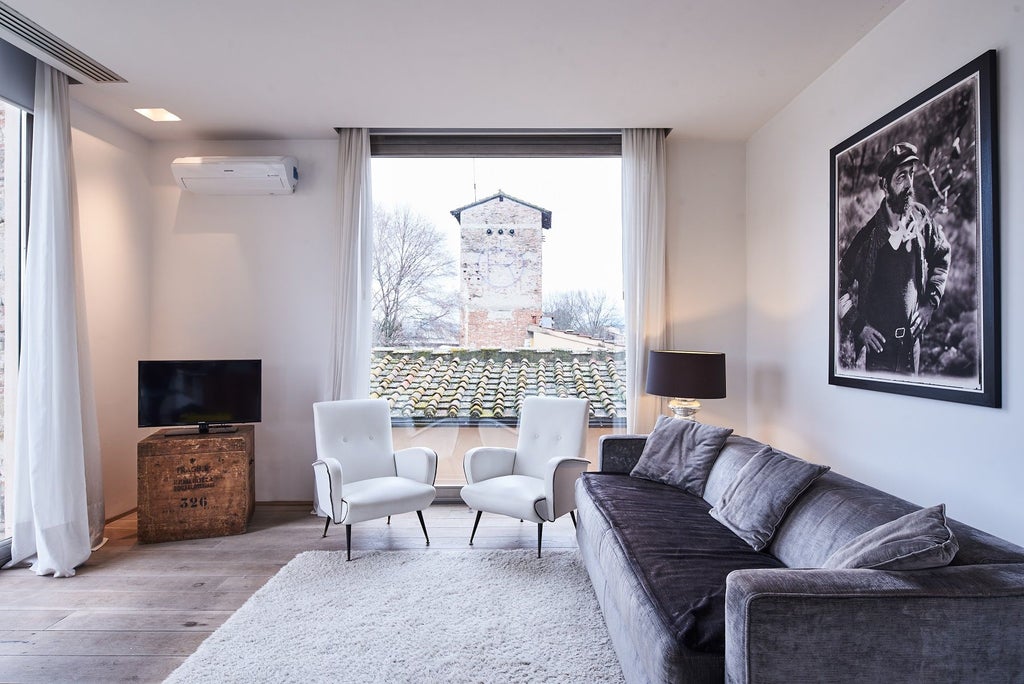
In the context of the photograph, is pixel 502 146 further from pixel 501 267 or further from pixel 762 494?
pixel 762 494

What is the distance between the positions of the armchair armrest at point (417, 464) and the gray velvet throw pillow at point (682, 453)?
1297mm

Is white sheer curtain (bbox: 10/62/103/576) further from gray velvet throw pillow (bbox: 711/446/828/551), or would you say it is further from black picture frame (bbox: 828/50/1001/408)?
black picture frame (bbox: 828/50/1001/408)

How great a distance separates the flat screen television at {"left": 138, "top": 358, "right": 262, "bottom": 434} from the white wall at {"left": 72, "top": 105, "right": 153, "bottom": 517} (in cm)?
38

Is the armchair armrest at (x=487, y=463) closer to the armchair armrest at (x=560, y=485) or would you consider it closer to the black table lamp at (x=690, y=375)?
the armchair armrest at (x=560, y=485)

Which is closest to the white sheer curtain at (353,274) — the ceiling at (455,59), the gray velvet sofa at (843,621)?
the ceiling at (455,59)

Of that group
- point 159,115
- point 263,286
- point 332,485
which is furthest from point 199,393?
point 159,115

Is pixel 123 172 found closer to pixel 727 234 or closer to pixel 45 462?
pixel 45 462

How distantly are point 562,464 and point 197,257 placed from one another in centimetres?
328

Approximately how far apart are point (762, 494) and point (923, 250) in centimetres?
126

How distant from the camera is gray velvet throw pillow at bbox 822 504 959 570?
153 centimetres

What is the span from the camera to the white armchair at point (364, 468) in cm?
331

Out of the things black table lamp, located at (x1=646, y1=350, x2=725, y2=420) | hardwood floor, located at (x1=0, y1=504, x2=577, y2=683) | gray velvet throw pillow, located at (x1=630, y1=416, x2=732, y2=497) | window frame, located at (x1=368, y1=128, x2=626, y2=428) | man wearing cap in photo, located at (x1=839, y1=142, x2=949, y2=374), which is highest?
window frame, located at (x1=368, y1=128, x2=626, y2=428)

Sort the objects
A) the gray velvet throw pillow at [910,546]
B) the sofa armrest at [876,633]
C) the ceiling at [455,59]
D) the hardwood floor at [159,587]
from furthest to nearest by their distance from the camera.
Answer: the ceiling at [455,59] < the hardwood floor at [159,587] < the gray velvet throw pillow at [910,546] < the sofa armrest at [876,633]

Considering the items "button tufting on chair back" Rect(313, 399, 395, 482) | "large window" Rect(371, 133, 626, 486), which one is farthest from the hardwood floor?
"large window" Rect(371, 133, 626, 486)
